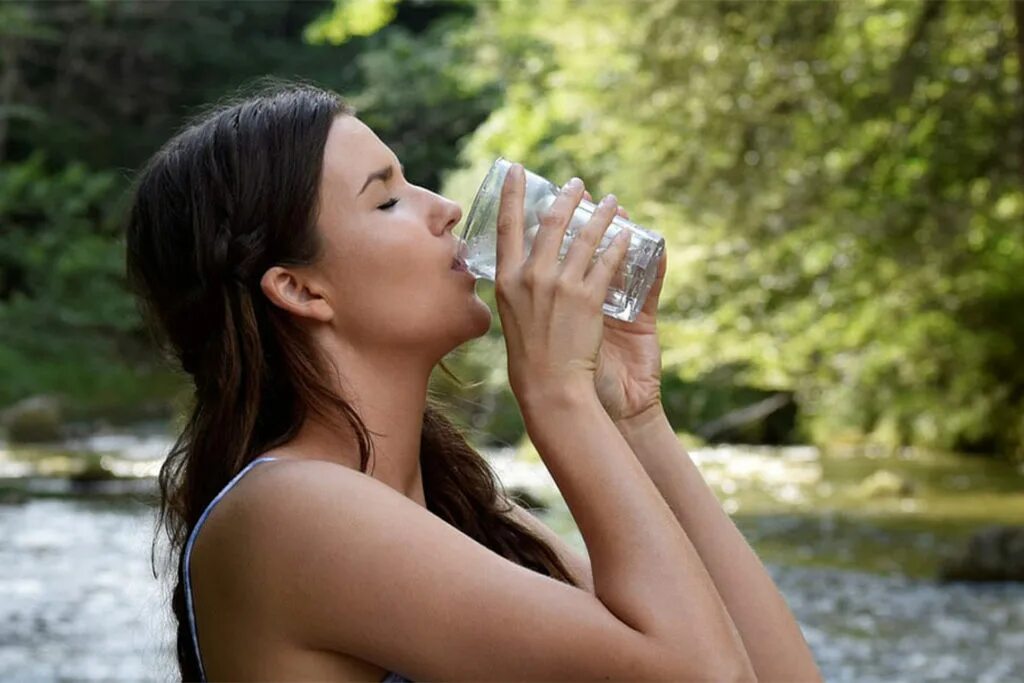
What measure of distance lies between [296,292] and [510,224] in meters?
0.22

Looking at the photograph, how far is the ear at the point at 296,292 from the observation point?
5.23 ft

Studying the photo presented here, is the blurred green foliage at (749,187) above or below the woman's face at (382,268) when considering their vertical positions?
below

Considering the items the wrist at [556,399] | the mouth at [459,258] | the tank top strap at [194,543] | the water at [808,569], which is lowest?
the water at [808,569]

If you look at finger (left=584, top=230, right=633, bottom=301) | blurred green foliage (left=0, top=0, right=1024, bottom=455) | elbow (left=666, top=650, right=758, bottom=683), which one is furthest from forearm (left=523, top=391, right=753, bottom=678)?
blurred green foliage (left=0, top=0, right=1024, bottom=455)

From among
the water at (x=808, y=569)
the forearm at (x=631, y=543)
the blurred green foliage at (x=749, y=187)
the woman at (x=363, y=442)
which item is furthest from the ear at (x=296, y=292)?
the blurred green foliage at (x=749, y=187)

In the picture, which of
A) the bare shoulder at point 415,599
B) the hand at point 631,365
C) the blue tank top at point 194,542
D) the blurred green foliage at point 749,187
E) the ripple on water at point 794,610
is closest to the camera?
the bare shoulder at point 415,599

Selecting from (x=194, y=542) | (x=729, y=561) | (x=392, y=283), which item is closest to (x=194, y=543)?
(x=194, y=542)

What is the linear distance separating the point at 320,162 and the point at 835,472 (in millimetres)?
13241

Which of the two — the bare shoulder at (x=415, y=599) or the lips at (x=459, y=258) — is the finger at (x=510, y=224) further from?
the bare shoulder at (x=415, y=599)

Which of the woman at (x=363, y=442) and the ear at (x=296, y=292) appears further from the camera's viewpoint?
the ear at (x=296, y=292)

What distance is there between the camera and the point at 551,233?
1550 mm

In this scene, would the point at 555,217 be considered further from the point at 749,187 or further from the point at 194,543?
the point at 749,187

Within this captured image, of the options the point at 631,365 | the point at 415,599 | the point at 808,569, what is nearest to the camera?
the point at 415,599

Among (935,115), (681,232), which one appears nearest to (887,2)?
(935,115)
